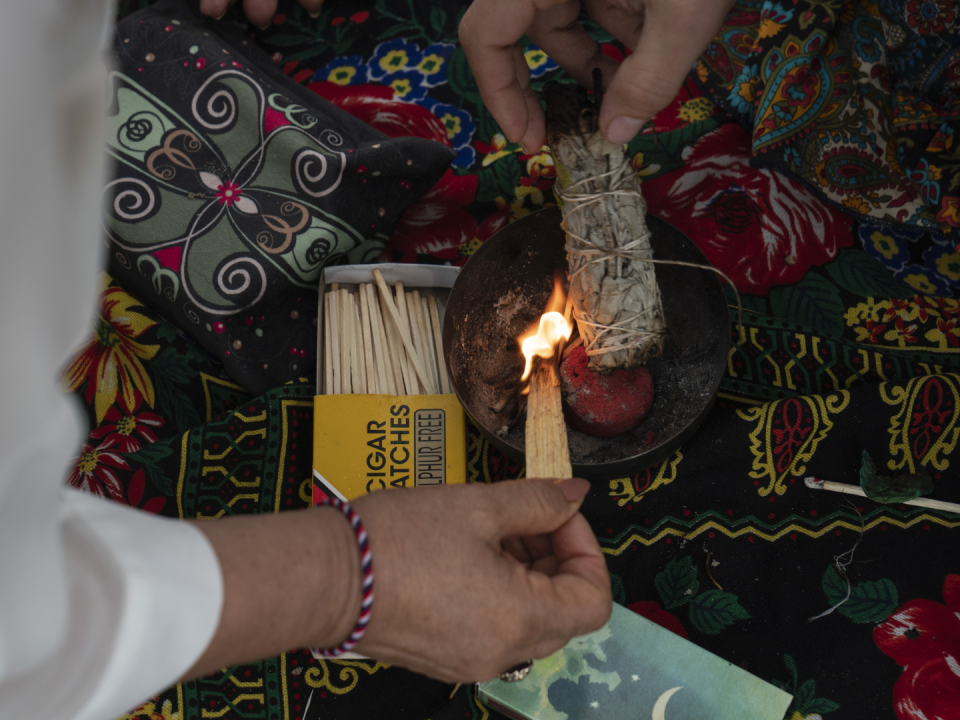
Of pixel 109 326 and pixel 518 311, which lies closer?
pixel 518 311

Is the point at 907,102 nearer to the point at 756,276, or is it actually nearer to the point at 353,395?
the point at 756,276

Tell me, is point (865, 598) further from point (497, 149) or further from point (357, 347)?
point (497, 149)

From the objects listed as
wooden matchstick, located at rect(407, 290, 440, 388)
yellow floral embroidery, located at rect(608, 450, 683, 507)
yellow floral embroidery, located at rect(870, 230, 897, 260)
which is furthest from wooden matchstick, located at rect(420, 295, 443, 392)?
yellow floral embroidery, located at rect(870, 230, 897, 260)

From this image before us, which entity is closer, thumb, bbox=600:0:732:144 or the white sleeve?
the white sleeve

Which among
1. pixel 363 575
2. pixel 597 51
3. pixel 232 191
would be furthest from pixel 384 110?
pixel 363 575

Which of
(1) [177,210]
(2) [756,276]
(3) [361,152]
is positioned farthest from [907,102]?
(1) [177,210]

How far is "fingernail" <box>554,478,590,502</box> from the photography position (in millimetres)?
726

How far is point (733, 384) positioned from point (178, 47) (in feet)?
3.89

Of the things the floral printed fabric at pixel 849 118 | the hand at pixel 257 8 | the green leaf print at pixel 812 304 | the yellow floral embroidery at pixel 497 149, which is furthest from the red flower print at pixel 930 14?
the hand at pixel 257 8

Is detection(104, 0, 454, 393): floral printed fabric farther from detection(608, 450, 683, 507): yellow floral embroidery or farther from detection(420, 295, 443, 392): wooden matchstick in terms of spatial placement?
detection(608, 450, 683, 507): yellow floral embroidery

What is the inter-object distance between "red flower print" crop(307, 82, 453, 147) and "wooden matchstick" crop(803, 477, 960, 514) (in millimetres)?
955

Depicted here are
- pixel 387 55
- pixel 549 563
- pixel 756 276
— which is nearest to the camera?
pixel 549 563

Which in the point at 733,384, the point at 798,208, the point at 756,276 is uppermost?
the point at 798,208

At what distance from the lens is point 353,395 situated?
1.04 metres
